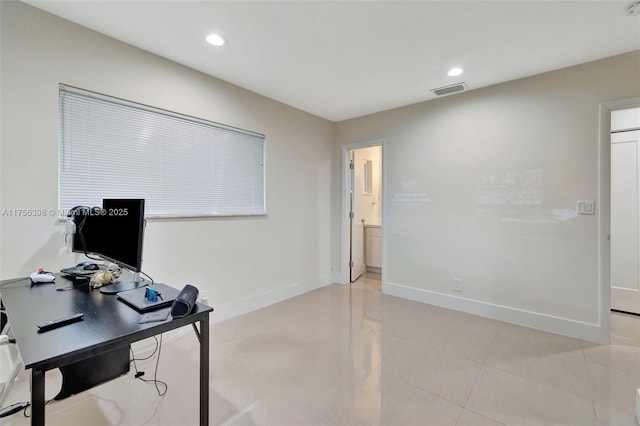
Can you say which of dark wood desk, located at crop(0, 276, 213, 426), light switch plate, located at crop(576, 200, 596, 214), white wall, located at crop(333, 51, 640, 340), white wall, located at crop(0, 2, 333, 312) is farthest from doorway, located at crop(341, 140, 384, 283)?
dark wood desk, located at crop(0, 276, 213, 426)

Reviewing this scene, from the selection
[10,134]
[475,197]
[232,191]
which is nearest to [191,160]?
[232,191]

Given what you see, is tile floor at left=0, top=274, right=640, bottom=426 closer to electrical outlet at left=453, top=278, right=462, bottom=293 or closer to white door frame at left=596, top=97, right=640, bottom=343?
white door frame at left=596, top=97, right=640, bottom=343

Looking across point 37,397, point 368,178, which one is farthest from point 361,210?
point 37,397

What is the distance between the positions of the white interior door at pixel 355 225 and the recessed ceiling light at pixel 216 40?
8.40 ft

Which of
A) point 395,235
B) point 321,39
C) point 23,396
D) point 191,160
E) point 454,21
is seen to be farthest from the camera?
point 395,235

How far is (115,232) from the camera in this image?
1.62 metres

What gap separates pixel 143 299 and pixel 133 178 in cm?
142

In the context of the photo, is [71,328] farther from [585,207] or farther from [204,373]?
[585,207]

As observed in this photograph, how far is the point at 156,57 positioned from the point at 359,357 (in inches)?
125

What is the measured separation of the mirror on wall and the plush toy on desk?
150 inches

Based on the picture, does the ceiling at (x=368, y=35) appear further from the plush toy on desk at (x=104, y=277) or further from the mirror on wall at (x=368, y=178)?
the mirror on wall at (x=368, y=178)

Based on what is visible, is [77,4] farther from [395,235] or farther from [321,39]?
[395,235]

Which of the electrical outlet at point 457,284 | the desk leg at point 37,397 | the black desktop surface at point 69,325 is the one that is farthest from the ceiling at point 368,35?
the electrical outlet at point 457,284

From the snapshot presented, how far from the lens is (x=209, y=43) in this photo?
2.29 metres
